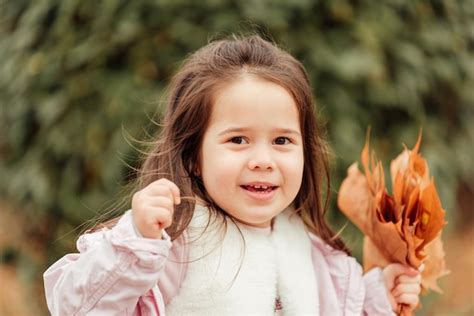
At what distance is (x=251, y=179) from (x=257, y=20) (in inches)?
66.9

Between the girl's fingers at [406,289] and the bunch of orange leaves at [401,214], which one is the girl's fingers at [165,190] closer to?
the bunch of orange leaves at [401,214]

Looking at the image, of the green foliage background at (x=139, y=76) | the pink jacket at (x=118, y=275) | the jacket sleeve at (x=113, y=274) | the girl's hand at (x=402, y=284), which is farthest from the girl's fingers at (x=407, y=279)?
the green foliage background at (x=139, y=76)

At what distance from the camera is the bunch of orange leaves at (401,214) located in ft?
7.14

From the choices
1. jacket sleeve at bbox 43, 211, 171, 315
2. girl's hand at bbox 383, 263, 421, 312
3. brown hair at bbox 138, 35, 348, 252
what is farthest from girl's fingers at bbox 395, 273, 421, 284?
jacket sleeve at bbox 43, 211, 171, 315

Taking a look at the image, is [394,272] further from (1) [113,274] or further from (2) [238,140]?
(1) [113,274]

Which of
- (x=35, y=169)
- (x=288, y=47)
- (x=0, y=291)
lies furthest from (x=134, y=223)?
(x=0, y=291)

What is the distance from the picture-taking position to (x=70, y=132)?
379cm

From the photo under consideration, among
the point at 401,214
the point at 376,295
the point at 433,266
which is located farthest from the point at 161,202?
the point at 433,266

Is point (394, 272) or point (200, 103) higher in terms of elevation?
point (200, 103)

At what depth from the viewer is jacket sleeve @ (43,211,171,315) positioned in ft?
5.74

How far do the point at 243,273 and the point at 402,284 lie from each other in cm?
51

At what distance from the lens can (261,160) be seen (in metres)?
1.99

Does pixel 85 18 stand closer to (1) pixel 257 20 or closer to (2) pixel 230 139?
(1) pixel 257 20

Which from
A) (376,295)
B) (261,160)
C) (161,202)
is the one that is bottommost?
(376,295)
